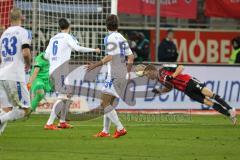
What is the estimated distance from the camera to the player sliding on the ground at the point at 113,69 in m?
16.4

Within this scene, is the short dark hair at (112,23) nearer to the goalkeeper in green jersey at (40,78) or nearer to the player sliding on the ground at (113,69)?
the player sliding on the ground at (113,69)

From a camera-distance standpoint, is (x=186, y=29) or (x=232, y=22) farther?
(x=232, y=22)

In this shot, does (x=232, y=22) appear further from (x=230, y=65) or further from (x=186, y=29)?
(x=230, y=65)

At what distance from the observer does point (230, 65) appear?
25.2 metres

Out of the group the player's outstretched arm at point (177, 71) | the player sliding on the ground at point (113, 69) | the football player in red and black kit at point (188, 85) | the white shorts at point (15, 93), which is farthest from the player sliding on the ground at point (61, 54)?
the white shorts at point (15, 93)

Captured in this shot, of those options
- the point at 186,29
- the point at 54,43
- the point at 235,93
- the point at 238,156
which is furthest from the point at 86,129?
the point at 186,29

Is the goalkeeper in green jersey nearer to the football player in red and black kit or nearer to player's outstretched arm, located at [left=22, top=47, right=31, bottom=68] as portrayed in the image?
the football player in red and black kit

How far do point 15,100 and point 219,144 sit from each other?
12.1ft

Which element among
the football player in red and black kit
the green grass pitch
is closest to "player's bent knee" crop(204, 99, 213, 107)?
the football player in red and black kit

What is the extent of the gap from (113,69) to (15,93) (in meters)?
2.99

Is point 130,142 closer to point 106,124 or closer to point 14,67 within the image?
point 106,124

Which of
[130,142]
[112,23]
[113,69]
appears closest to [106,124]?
[113,69]

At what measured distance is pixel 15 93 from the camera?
1428 centimetres

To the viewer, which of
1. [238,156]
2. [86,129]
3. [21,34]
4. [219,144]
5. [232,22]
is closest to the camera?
[238,156]
